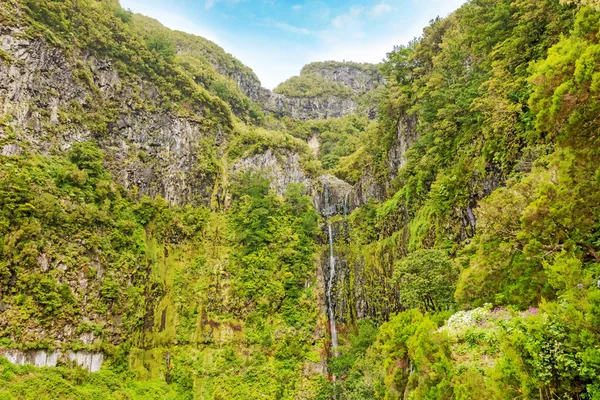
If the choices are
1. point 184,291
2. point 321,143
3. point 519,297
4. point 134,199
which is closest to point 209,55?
point 321,143

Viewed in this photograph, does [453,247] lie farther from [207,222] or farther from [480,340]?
[207,222]

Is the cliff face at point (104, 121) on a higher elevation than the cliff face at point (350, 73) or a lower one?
lower

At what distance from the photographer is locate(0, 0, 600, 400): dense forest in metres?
6.85

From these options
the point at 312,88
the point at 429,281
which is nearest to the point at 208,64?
the point at 312,88

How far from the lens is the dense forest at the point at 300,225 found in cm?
685

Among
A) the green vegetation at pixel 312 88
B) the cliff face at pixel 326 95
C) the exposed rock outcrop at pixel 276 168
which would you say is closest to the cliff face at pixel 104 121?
the exposed rock outcrop at pixel 276 168

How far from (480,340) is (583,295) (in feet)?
13.9

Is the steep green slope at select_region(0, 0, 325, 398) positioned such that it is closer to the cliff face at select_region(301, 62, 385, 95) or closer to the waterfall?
the waterfall

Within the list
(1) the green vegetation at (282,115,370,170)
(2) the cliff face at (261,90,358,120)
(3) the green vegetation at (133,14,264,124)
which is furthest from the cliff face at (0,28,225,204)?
(2) the cliff face at (261,90,358,120)

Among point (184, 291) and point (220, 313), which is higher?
point (184, 291)

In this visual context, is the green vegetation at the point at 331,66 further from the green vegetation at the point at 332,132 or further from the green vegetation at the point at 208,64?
the green vegetation at the point at 332,132

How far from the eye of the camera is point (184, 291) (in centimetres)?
2416

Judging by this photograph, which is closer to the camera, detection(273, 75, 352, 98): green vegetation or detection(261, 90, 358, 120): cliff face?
detection(261, 90, 358, 120): cliff face

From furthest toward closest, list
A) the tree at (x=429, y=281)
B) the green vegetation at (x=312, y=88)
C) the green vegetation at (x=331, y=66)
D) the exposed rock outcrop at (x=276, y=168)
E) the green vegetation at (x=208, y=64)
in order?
the green vegetation at (x=331, y=66) < the green vegetation at (x=312, y=88) < the green vegetation at (x=208, y=64) < the exposed rock outcrop at (x=276, y=168) < the tree at (x=429, y=281)
